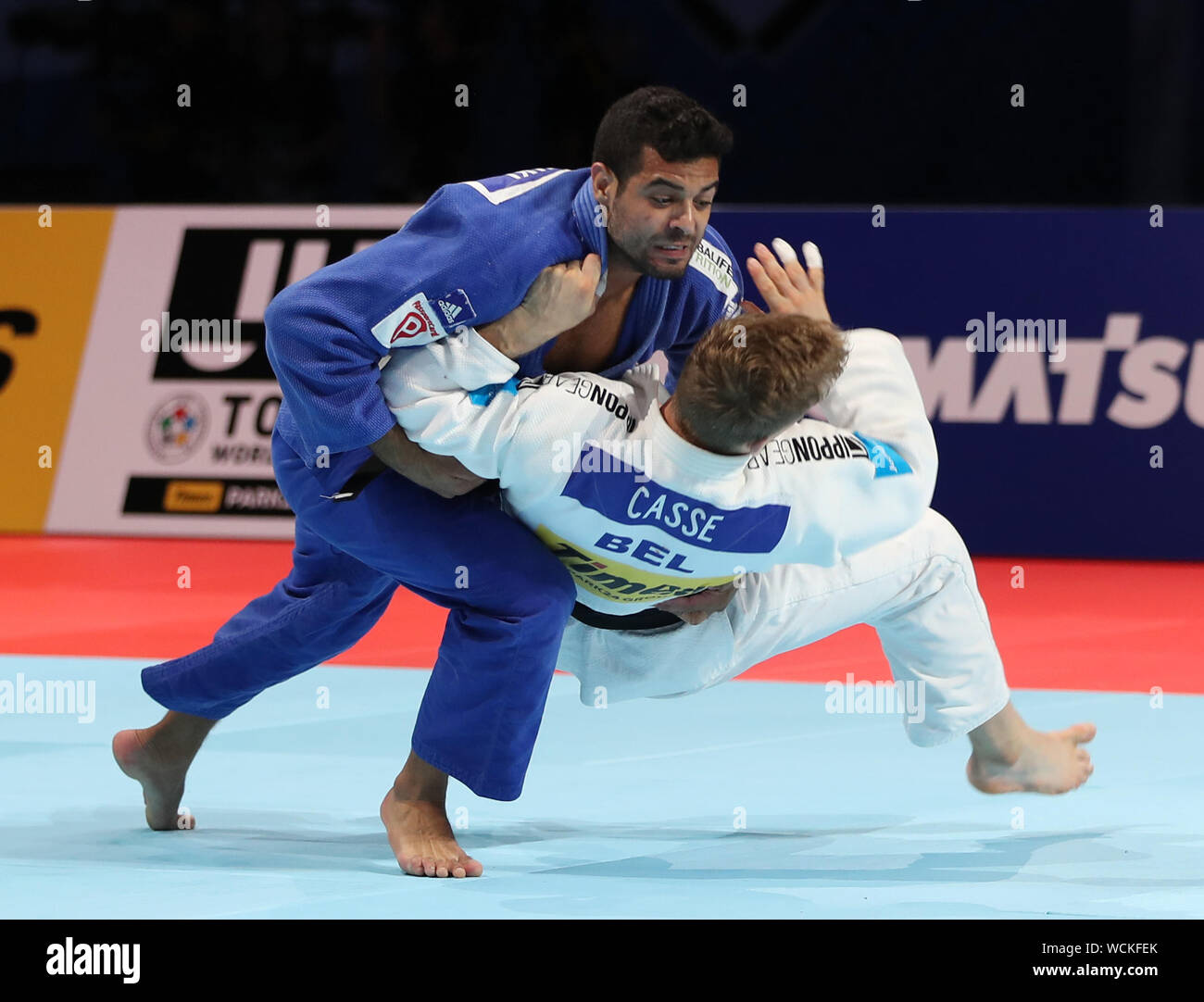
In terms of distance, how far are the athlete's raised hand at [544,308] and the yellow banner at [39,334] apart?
6097 millimetres

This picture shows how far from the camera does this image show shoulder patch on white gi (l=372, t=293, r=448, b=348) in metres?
2.96

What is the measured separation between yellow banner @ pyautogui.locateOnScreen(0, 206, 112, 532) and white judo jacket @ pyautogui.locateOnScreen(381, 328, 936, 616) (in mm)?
6081

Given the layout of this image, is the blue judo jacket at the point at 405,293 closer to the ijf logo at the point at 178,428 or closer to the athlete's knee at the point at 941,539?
the athlete's knee at the point at 941,539

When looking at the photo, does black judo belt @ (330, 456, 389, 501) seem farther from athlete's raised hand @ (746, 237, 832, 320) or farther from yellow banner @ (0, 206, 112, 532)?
yellow banner @ (0, 206, 112, 532)

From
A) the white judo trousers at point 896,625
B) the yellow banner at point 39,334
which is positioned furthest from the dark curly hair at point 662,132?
the yellow banner at point 39,334

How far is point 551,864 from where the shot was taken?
3072 millimetres

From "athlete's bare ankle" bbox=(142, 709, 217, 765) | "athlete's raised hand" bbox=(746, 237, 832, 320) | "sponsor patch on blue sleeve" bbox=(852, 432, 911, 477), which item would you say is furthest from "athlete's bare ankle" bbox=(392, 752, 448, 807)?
"athlete's raised hand" bbox=(746, 237, 832, 320)

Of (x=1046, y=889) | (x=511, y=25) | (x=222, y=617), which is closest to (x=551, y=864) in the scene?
(x=1046, y=889)

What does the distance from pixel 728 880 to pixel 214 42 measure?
845cm

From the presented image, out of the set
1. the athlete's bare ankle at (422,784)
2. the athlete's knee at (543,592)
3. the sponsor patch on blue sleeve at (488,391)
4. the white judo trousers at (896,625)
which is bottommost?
the athlete's bare ankle at (422,784)

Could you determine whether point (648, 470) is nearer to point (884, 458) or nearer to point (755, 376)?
point (755, 376)

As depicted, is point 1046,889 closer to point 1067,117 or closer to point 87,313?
point 87,313

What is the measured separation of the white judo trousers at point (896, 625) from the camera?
3264mm

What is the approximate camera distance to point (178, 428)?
8.37 meters
